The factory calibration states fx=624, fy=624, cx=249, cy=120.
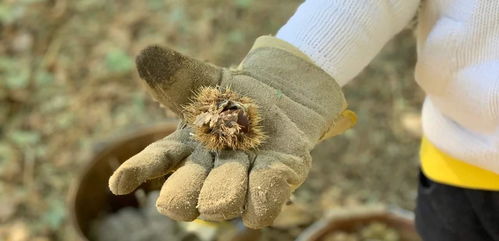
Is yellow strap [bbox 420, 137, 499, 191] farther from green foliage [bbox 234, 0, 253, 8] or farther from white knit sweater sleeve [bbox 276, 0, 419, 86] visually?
green foliage [bbox 234, 0, 253, 8]

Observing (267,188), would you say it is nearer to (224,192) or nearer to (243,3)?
(224,192)

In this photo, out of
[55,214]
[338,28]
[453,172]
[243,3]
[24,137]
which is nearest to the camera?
[338,28]

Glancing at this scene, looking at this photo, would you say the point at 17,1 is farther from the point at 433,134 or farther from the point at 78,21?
the point at 433,134

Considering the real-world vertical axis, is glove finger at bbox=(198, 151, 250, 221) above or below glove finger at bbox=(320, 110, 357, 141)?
above

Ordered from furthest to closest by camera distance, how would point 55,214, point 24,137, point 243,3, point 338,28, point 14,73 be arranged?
1. point 243,3
2. point 14,73
3. point 24,137
4. point 55,214
5. point 338,28

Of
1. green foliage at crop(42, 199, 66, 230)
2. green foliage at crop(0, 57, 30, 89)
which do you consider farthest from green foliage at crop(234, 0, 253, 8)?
green foliage at crop(42, 199, 66, 230)

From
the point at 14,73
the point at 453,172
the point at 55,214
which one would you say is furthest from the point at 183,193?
the point at 14,73
